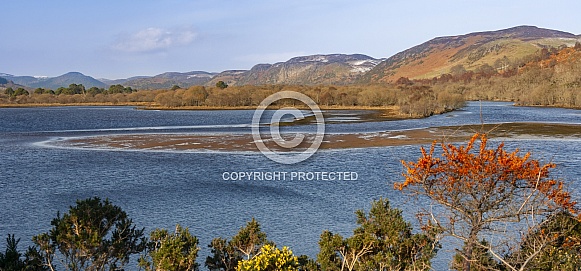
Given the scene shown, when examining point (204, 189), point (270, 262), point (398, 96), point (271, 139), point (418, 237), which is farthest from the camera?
point (398, 96)

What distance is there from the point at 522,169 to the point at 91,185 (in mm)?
26400

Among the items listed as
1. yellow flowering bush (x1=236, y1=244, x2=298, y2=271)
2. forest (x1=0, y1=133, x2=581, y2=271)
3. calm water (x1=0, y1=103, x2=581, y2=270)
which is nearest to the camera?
yellow flowering bush (x1=236, y1=244, x2=298, y2=271)

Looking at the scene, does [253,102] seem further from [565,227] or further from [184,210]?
[565,227]

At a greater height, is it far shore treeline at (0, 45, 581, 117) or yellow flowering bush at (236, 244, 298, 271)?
far shore treeline at (0, 45, 581, 117)

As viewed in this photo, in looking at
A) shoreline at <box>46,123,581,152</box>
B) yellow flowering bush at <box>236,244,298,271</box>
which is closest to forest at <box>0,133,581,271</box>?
yellow flowering bush at <box>236,244,298,271</box>

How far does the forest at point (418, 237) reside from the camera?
11.3 meters

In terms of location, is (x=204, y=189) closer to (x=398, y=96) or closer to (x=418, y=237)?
(x=418, y=237)

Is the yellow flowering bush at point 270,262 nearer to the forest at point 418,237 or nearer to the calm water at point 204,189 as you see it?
the forest at point 418,237

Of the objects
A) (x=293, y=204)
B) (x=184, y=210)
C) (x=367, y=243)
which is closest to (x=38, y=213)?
(x=184, y=210)

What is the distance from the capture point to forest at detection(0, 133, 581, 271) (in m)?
11.3

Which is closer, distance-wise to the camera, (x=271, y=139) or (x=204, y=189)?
(x=204, y=189)

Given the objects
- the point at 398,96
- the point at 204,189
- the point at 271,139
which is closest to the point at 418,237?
the point at 204,189

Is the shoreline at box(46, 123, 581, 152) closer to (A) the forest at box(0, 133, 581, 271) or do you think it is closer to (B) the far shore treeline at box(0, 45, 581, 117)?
(A) the forest at box(0, 133, 581, 271)

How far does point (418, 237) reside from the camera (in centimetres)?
1352
